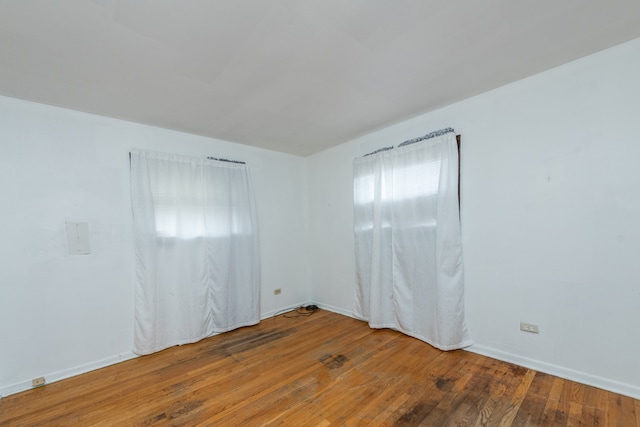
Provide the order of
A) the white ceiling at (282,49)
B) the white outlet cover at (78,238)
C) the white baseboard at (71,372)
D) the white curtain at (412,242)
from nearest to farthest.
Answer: the white ceiling at (282,49) < the white baseboard at (71,372) < the white outlet cover at (78,238) < the white curtain at (412,242)

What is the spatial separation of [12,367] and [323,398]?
2.77 meters

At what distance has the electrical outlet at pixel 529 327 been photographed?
2.26 m

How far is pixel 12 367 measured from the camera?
221 cm

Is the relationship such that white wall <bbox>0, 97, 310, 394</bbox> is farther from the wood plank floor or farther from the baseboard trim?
the baseboard trim

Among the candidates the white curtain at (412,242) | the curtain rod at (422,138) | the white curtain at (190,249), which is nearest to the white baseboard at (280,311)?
the white curtain at (190,249)

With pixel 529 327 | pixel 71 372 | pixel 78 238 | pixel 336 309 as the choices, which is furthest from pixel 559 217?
pixel 71 372

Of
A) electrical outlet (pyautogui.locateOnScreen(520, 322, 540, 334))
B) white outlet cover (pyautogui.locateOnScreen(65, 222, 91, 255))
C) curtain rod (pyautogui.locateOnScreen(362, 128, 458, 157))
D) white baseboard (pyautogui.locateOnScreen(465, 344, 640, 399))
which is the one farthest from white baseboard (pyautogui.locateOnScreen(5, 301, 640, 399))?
curtain rod (pyautogui.locateOnScreen(362, 128, 458, 157))

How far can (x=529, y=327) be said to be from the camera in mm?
2289

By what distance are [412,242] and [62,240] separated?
3.70 meters

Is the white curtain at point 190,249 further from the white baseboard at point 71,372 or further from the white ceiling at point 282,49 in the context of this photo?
the white ceiling at point 282,49

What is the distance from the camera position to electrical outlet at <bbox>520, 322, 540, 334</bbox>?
7.41 ft

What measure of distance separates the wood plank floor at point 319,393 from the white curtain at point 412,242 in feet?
1.10

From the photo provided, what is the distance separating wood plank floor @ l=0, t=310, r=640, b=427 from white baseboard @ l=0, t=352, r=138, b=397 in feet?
0.24

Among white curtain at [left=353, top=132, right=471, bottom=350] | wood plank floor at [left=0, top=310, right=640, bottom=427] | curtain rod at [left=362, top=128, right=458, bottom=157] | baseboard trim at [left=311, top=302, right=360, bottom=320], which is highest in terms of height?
curtain rod at [left=362, top=128, right=458, bottom=157]
